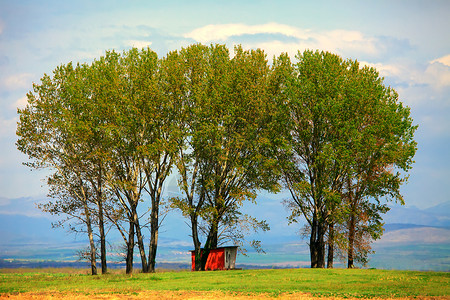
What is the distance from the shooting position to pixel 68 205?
52156 mm

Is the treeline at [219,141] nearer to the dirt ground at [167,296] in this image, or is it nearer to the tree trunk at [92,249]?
the tree trunk at [92,249]

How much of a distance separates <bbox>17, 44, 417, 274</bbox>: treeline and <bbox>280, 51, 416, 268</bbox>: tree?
143 mm

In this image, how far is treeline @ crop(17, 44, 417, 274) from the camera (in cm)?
4822

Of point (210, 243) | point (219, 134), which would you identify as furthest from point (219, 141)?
point (210, 243)

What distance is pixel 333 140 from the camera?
156 feet

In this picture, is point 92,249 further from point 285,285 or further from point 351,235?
point 351,235

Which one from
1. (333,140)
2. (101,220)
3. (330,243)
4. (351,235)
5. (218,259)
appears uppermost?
(333,140)

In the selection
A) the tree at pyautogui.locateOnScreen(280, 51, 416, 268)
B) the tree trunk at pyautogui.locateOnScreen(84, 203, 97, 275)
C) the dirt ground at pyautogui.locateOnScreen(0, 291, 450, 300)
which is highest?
the tree at pyautogui.locateOnScreen(280, 51, 416, 268)

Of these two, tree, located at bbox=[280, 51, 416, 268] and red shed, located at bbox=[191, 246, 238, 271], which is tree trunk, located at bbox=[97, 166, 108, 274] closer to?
red shed, located at bbox=[191, 246, 238, 271]

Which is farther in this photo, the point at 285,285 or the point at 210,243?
the point at 210,243

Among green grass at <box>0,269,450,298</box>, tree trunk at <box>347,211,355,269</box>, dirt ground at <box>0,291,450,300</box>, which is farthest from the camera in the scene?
tree trunk at <box>347,211,355,269</box>

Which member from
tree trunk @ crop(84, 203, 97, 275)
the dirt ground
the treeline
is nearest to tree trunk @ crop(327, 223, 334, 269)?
the treeline

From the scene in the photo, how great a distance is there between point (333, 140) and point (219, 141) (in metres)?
11.7

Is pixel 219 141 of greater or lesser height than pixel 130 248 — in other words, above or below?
above
